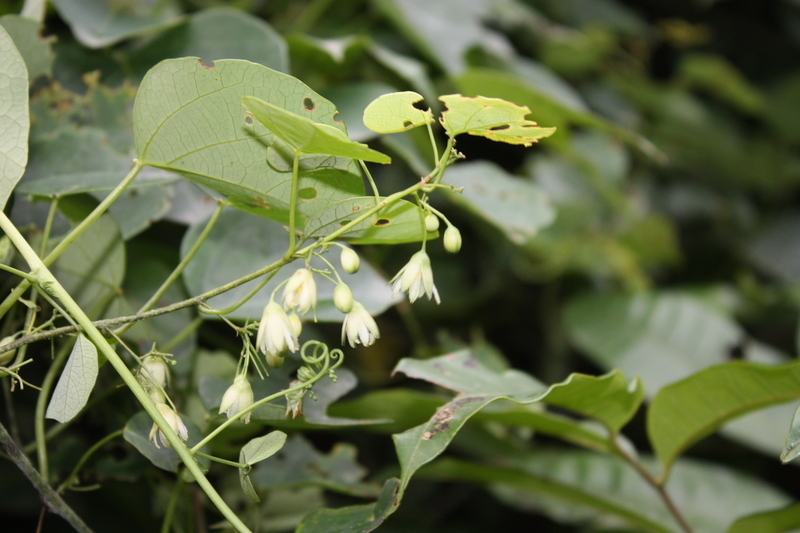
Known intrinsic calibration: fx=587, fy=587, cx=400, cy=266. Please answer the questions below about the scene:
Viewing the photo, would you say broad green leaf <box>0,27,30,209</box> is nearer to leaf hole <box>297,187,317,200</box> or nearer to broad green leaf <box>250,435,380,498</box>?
leaf hole <box>297,187,317,200</box>

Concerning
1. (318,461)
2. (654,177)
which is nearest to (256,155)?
(318,461)

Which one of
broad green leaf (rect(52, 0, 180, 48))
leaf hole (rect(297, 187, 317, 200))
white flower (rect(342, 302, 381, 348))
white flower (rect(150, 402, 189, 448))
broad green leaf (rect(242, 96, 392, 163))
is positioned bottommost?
white flower (rect(150, 402, 189, 448))

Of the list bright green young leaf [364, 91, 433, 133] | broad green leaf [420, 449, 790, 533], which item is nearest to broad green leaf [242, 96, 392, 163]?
bright green young leaf [364, 91, 433, 133]

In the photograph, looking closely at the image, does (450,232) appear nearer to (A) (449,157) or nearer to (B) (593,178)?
(A) (449,157)

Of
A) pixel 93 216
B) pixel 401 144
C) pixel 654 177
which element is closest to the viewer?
pixel 93 216

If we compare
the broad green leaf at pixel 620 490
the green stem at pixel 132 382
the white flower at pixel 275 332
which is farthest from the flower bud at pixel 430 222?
the broad green leaf at pixel 620 490

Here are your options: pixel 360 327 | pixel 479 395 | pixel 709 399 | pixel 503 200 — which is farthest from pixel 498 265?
pixel 360 327
